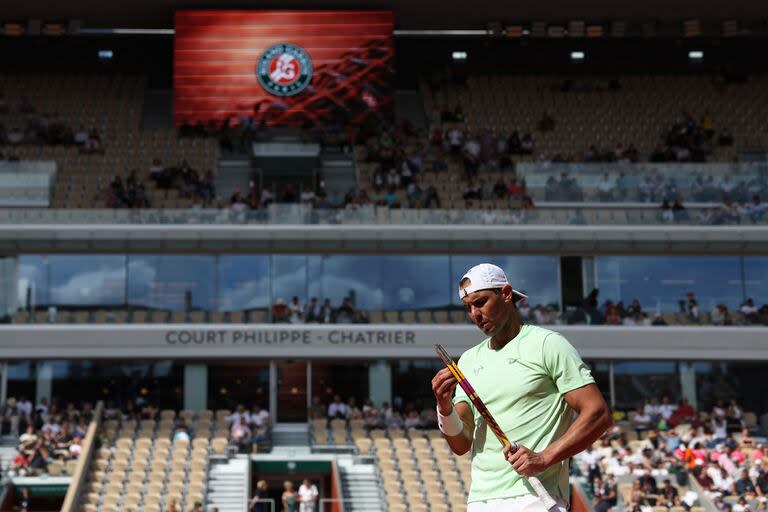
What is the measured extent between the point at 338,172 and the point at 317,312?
20.2 ft

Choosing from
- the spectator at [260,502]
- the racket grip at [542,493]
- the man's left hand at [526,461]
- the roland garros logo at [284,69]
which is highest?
the roland garros logo at [284,69]

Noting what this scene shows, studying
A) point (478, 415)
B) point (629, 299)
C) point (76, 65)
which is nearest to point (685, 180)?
point (629, 299)

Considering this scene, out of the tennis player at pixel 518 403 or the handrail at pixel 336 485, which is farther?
the handrail at pixel 336 485

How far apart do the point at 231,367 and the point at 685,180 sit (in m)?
13.6

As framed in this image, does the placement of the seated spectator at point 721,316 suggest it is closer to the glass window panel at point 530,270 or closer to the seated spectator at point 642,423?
the seated spectator at point 642,423

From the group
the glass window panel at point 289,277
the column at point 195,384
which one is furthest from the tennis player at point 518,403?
the column at point 195,384

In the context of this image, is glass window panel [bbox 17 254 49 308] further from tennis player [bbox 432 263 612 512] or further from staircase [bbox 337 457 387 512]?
tennis player [bbox 432 263 612 512]

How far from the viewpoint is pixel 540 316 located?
34469 millimetres

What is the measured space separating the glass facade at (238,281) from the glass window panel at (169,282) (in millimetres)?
27

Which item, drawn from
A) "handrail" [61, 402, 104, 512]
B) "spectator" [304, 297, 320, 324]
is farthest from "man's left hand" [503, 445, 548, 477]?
"spectator" [304, 297, 320, 324]

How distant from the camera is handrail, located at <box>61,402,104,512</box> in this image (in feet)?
89.7

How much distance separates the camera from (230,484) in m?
29.7

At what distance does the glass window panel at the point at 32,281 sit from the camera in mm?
34812

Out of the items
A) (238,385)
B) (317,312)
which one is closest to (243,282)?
(317,312)
